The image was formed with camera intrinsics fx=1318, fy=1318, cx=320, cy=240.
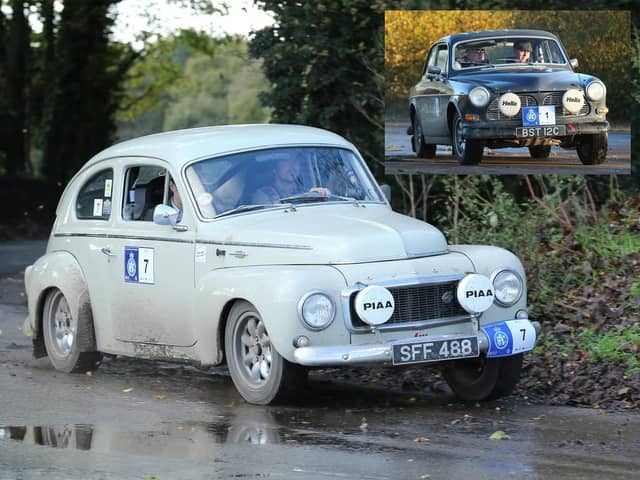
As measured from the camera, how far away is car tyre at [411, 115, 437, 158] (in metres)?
14.5

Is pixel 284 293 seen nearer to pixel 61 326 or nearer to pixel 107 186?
pixel 107 186

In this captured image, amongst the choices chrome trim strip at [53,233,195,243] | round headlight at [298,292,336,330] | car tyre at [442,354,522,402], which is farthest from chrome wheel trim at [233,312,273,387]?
car tyre at [442,354,522,402]

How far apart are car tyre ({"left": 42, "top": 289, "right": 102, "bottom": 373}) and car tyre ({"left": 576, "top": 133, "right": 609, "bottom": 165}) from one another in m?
5.87

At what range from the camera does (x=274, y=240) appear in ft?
29.2

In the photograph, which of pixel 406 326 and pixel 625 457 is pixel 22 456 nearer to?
pixel 406 326

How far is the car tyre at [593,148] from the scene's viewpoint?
13.8 metres

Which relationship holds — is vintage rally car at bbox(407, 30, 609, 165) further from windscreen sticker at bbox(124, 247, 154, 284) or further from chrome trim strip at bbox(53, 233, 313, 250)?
windscreen sticker at bbox(124, 247, 154, 284)

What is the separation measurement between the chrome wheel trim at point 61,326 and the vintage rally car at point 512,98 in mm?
5051

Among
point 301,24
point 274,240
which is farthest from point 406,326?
point 301,24

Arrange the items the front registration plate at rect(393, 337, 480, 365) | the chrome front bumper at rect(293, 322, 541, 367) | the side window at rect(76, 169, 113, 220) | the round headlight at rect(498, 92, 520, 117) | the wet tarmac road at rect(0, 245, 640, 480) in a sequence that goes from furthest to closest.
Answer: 1. the round headlight at rect(498, 92, 520, 117)
2. the side window at rect(76, 169, 113, 220)
3. the front registration plate at rect(393, 337, 480, 365)
4. the chrome front bumper at rect(293, 322, 541, 367)
5. the wet tarmac road at rect(0, 245, 640, 480)

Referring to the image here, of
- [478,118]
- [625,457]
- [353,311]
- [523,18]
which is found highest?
[523,18]

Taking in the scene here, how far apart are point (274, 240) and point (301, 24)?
834 cm

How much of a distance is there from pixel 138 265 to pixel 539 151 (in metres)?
5.62

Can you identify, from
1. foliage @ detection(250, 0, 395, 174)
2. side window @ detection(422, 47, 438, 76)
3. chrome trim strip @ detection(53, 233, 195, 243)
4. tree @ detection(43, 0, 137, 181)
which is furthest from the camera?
tree @ detection(43, 0, 137, 181)
